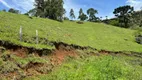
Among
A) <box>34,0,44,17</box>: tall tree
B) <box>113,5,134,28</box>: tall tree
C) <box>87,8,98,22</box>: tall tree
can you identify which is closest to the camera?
<box>34,0,44,17</box>: tall tree

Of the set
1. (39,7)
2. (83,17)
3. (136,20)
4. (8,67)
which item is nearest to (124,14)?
(136,20)

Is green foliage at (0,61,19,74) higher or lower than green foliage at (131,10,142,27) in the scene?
lower

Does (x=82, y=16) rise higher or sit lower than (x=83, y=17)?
higher

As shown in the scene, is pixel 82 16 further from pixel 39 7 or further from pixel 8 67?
pixel 8 67

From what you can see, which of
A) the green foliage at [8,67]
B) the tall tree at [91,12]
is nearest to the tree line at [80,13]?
the tall tree at [91,12]

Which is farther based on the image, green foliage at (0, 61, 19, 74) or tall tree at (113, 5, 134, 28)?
tall tree at (113, 5, 134, 28)

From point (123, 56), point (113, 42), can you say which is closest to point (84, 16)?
point (113, 42)

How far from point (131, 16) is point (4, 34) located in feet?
281

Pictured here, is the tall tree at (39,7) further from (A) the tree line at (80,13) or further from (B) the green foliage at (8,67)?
(B) the green foliage at (8,67)

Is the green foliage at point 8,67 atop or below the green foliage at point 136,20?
below

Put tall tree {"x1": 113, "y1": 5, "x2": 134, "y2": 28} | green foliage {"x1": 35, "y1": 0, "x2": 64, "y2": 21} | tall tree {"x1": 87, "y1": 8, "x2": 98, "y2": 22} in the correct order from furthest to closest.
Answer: tall tree {"x1": 87, "y1": 8, "x2": 98, "y2": 22} < tall tree {"x1": 113, "y1": 5, "x2": 134, "y2": 28} < green foliage {"x1": 35, "y1": 0, "x2": 64, "y2": 21}

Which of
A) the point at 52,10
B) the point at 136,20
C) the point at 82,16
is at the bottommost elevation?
the point at 136,20

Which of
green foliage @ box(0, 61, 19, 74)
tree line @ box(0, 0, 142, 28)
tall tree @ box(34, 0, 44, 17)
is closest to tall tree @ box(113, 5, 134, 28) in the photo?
tree line @ box(0, 0, 142, 28)

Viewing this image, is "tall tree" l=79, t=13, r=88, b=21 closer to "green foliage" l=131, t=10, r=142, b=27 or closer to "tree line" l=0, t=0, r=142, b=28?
"tree line" l=0, t=0, r=142, b=28
